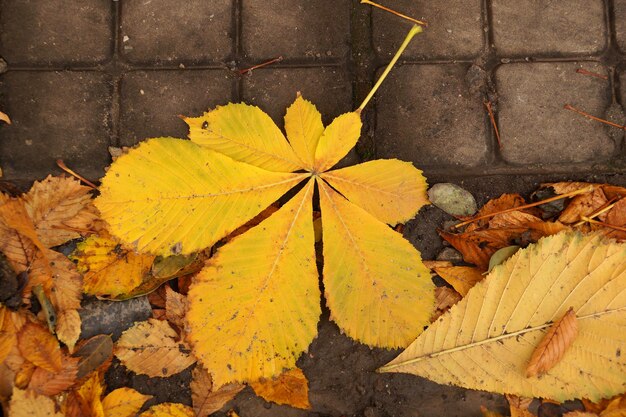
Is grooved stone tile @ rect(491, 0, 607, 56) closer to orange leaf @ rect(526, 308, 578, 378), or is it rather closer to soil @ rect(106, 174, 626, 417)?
orange leaf @ rect(526, 308, 578, 378)

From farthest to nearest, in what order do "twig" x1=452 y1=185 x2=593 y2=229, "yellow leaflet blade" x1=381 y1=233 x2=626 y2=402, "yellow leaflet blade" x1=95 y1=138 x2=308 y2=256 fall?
"twig" x1=452 y1=185 x2=593 y2=229 → "yellow leaflet blade" x1=381 y1=233 x2=626 y2=402 → "yellow leaflet blade" x1=95 y1=138 x2=308 y2=256

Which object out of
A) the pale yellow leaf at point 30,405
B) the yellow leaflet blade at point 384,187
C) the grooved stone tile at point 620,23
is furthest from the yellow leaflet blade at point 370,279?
the grooved stone tile at point 620,23

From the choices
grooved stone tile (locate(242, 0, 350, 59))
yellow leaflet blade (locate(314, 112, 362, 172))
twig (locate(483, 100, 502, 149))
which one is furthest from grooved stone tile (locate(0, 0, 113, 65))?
twig (locate(483, 100, 502, 149))

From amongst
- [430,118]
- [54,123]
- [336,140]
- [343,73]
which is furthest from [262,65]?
[54,123]

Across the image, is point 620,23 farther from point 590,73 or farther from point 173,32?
point 173,32

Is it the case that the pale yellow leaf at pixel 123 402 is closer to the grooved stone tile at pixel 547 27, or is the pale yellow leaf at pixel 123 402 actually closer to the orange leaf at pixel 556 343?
the orange leaf at pixel 556 343

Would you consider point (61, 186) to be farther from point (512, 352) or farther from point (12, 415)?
point (512, 352)
